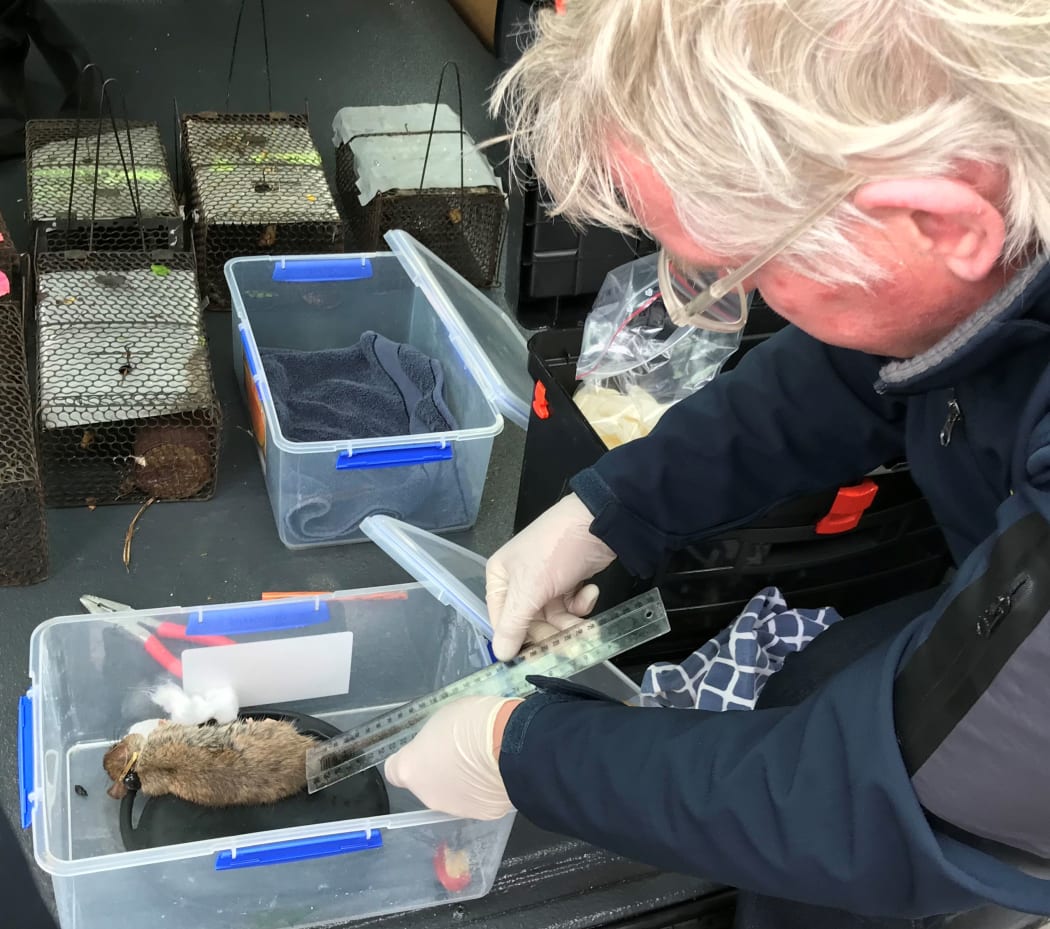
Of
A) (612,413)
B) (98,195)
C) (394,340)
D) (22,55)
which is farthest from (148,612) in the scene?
(22,55)

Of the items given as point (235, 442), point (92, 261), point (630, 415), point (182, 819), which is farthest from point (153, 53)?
point (182, 819)

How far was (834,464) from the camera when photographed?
107 cm

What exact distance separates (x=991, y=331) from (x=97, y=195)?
150cm

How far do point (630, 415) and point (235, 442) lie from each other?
0.63 metres

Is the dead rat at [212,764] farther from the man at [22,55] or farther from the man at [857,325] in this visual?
the man at [22,55]

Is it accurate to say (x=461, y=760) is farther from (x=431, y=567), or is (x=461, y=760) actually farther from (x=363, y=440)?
(x=363, y=440)

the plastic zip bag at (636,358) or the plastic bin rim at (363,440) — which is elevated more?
the plastic zip bag at (636,358)

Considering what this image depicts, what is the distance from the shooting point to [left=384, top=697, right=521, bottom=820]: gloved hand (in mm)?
889

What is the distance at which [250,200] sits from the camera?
177 centimetres

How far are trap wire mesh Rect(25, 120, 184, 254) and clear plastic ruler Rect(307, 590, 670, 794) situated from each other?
0.96 meters

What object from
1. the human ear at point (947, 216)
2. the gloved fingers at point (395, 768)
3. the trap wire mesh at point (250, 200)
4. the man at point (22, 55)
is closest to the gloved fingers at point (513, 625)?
the gloved fingers at point (395, 768)

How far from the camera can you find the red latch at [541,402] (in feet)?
4.25

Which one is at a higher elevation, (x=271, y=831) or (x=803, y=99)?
(x=803, y=99)

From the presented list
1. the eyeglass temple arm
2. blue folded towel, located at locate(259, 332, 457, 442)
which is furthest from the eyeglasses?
blue folded towel, located at locate(259, 332, 457, 442)
